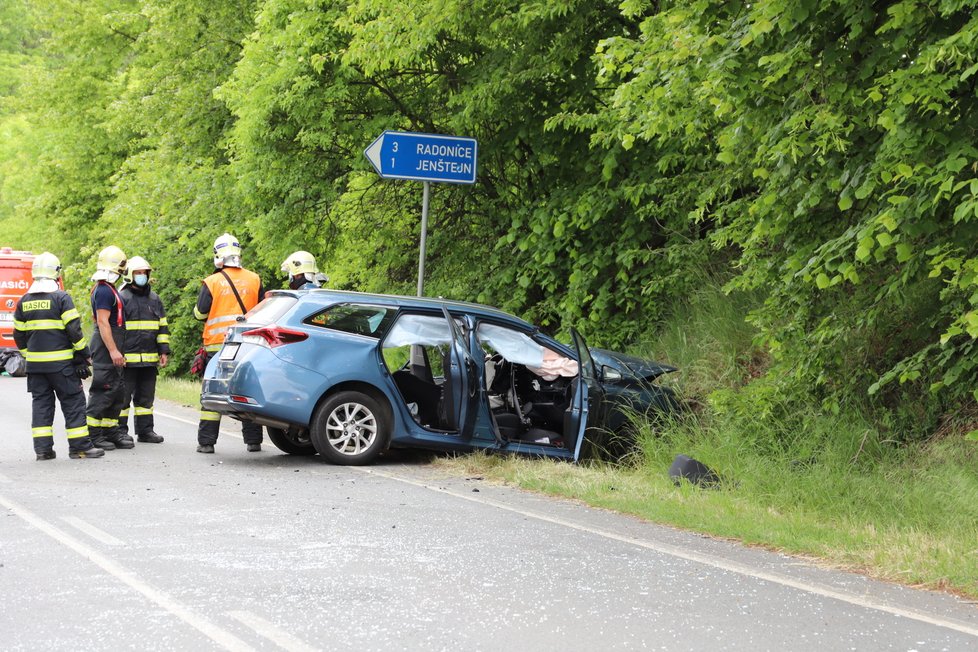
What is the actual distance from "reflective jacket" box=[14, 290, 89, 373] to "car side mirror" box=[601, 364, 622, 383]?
15.7ft

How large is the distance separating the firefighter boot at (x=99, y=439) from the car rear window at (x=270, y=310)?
210 centimetres

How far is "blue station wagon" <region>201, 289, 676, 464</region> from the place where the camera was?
33.0 ft

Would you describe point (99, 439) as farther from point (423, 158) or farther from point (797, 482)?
point (797, 482)

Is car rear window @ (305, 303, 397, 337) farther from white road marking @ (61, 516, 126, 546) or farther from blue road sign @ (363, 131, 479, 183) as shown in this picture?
white road marking @ (61, 516, 126, 546)

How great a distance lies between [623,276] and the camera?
1377 centimetres

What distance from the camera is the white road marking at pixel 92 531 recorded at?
679 centimetres

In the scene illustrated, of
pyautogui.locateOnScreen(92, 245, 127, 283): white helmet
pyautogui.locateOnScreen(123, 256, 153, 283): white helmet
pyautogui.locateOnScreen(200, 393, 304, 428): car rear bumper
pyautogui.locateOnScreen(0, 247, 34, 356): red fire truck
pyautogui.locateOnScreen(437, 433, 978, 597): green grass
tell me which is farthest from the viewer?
pyautogui.locateOnScreen(0, 247, 34, 356): red fire truck

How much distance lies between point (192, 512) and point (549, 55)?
25.2 ft

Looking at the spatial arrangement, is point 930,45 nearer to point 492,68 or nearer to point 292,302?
A: point 292,302

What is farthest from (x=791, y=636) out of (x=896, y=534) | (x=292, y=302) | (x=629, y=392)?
(x=292, y=302)

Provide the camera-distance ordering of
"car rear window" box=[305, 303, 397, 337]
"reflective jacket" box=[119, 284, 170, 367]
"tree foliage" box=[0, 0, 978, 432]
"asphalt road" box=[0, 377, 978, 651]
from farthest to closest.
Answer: "reflective jacket" box=[119, 284, 170, 367]
"car rear window" box=[305, 303, 397, 337]
"tree foliage" box=[0, 0, 978, 432]
"asphalt road" box=[0, 377, 978, 651]

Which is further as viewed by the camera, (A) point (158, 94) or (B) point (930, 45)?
(A) point (158, 94)

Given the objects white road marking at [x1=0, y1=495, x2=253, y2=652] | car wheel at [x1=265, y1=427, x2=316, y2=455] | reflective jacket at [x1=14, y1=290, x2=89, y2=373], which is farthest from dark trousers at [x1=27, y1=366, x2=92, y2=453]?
white road marking at [x1=0, y1=495, x2=253, y2=652]

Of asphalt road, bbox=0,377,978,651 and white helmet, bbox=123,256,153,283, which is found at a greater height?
white helmet, bbox=123,256,153,283
